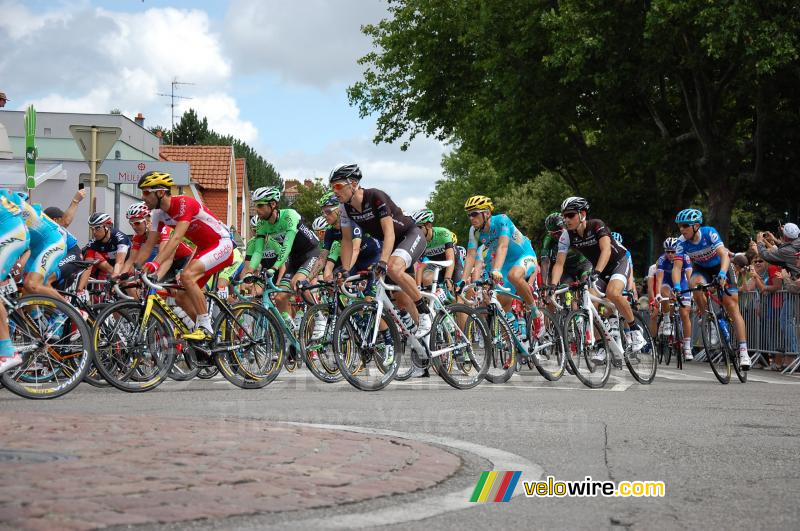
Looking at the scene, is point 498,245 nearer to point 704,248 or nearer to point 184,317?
point 704,248

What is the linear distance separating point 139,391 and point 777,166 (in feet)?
74.8

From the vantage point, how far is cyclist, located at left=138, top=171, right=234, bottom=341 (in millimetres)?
10508

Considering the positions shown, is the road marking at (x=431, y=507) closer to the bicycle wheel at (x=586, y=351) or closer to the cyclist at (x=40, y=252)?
the cyclist at (x=40, y=252)

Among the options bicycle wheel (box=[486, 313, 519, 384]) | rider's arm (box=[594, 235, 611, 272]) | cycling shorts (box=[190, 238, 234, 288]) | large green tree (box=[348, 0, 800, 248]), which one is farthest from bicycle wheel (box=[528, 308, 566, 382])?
large green tree (box=[348, 0, 800, 248])

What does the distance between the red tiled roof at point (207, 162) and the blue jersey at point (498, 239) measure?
56.2 metres

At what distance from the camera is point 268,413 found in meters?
8.45

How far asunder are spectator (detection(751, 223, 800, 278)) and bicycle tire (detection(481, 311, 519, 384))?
21.3ft

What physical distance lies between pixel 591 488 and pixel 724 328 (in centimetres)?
857

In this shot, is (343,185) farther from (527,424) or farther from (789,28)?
(789,28)

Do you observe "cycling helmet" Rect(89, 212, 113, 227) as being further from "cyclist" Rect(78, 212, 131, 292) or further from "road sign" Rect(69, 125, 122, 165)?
"road sign" Rect(69, 125, 122, 165)

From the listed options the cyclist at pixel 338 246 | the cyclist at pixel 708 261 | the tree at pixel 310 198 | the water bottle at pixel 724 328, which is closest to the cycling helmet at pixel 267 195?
the cyclist at pixel 338 246

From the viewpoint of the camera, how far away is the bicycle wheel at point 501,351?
468 inches

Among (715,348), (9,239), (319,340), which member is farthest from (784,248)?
(9,239)

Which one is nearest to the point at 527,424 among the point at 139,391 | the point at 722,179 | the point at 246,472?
the point at 246,472
